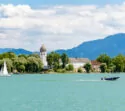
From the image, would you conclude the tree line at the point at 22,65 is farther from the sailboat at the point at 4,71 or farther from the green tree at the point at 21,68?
the sailboat at the point at 4,71

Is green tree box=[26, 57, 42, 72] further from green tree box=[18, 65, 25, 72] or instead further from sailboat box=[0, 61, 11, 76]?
sailboat box=[0, 61, 11, 76]

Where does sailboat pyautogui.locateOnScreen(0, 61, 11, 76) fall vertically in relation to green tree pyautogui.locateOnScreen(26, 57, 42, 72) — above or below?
below

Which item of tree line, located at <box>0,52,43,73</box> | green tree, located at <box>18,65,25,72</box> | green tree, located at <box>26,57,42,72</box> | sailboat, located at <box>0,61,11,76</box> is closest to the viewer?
sailboat, located at <box>0,61,11,76</box>

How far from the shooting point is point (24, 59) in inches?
6875

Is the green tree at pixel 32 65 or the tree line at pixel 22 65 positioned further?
the green tree at pixel 32 65

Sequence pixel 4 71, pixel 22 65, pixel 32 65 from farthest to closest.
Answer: pixel 32 65 → pixel 22 65 → pixel 4 71

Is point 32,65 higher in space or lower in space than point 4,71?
higher

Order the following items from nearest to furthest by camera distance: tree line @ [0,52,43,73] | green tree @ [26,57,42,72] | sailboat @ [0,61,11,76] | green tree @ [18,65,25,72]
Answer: sailboat @ [0,61,11,76] → tree line @ [0,52,43,73] → green tree @ [18,65,25,72] → green tree @ [26,57,42,72]


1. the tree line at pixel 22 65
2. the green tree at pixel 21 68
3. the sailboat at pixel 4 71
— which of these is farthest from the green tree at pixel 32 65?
the sailboat at pixel 4 71

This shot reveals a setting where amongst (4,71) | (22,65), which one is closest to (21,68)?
(22,65)

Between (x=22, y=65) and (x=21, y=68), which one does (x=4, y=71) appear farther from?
(x=21, y=68)

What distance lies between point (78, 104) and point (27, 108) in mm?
6652

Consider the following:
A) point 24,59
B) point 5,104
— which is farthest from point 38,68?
point 5,104

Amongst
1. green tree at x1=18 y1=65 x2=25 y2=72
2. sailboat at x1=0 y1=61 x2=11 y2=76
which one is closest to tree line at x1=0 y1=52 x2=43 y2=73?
green tree at x1=18 y1=65 x2=25 y2=72
